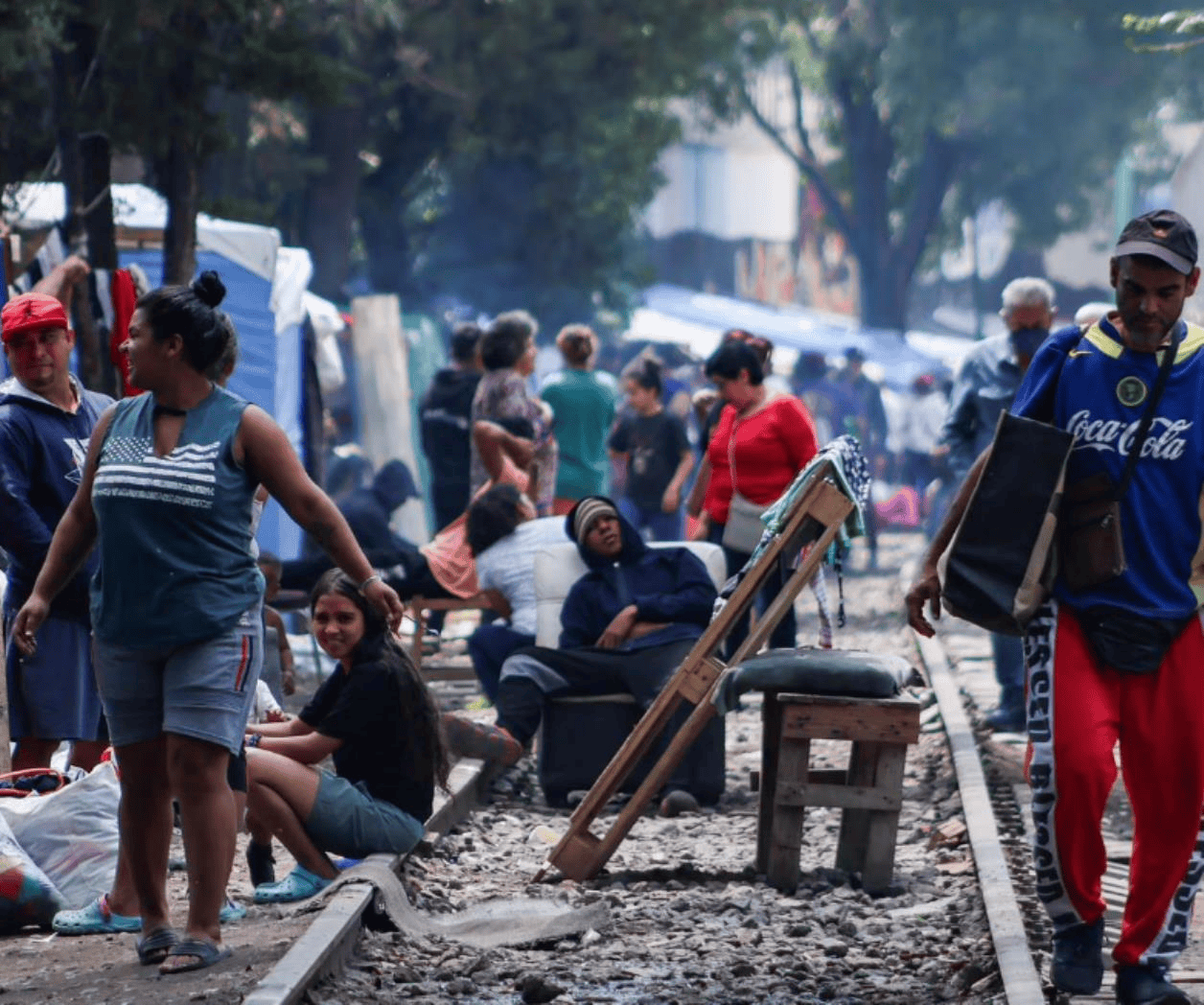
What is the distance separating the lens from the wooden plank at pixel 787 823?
815 centimetres

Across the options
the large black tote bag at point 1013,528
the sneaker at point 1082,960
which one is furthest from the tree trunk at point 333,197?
the sneaker at point 1082,960

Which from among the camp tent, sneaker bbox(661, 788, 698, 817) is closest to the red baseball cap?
sneaker bbox(661, 788, 698, 817)

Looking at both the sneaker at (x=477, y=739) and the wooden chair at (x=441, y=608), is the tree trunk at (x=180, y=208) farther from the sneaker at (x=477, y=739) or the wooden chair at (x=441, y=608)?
the sneaker at (x=477, y=739)

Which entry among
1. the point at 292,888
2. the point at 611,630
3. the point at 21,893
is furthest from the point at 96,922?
the point at 611,630

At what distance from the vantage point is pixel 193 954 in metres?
6.40

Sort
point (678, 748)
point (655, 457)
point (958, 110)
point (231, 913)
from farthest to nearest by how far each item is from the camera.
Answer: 1. point (958, 110)
2. point (655, 457)
3. point (678, 748)
4. point (231, 913)

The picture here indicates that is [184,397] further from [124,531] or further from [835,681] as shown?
[835,681]

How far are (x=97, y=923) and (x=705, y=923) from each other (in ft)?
6.53

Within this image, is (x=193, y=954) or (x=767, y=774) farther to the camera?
(x=767, y=774)

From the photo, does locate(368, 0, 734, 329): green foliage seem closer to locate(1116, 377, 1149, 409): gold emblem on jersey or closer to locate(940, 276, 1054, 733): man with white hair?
locate(940, 276, 1054, 733): man with white hair

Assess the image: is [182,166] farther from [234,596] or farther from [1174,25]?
[234,596]

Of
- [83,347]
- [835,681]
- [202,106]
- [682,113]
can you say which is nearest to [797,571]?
[835,681]

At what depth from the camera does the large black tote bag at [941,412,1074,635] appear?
5.89 metres

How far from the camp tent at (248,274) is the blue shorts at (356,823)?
22.9ft
